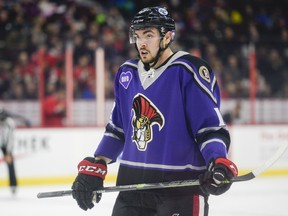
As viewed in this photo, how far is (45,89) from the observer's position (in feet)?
23.7

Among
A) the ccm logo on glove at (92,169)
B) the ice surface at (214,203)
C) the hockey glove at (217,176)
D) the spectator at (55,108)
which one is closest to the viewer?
the hockey glove at (217,176)

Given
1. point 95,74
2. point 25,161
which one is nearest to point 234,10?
point 95,74

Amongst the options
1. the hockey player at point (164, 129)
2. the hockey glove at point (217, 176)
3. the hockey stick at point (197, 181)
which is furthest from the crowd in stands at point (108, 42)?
the hockey glove at point (217, 176)

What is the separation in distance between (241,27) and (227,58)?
218 cm

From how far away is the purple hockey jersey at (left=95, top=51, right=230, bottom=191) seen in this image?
2439 mm

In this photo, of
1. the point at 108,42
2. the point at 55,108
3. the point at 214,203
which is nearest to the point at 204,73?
the point at 214,203

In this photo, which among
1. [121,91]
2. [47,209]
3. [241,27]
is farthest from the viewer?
[241,27]

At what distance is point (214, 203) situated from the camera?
5.66m

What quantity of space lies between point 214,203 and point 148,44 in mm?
3321

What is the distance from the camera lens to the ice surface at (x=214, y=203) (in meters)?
5.18

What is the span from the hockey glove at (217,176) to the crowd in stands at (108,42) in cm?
504

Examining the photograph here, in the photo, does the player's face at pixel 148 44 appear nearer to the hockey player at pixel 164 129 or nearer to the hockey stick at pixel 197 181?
the hockey player at pixel 164 129

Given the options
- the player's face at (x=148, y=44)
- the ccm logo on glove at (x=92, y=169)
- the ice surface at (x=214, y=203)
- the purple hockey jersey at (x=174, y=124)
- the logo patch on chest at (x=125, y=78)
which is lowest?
the ice surface at (x=214, y=203)

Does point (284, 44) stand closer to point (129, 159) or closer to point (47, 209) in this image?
point (47, 209)
